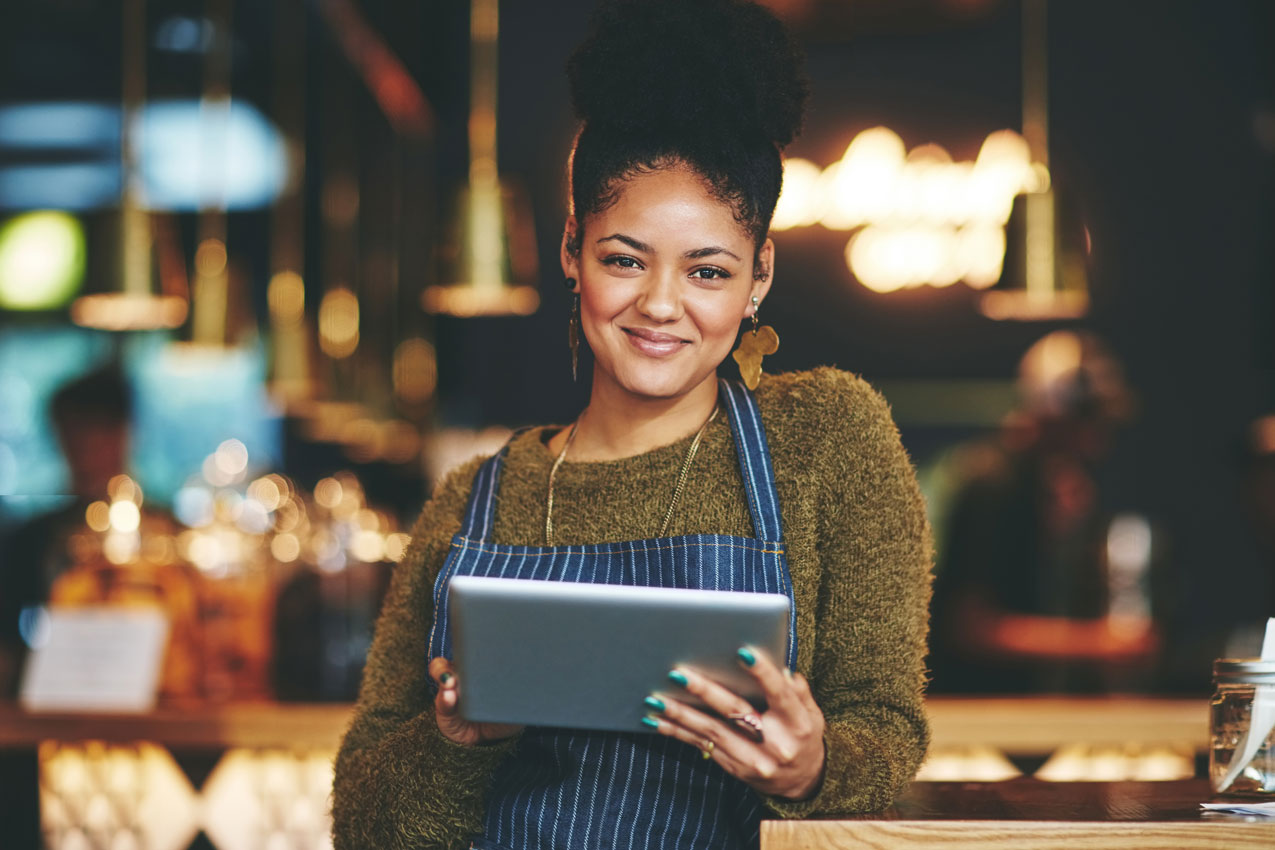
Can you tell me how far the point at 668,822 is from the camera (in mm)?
1440

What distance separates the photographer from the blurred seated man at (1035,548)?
485 centimetres

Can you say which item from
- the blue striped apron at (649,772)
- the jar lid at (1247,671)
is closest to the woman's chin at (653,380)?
the blue striped apron at (649,772)

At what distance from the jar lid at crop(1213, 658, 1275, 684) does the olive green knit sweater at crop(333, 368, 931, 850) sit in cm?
29

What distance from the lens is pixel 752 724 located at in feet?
3.88

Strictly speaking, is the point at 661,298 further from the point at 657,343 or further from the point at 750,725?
the point at 750,725

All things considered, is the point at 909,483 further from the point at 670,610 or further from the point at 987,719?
the point at 987,719

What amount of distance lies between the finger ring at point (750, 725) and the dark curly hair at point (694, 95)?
56 cm

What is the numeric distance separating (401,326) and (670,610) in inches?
250

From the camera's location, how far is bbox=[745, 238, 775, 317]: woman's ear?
155 centimetres

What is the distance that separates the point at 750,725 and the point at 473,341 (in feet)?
19.4

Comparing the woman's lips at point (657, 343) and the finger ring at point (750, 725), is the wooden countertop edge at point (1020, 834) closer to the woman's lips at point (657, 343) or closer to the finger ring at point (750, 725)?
the finger ring at point (750, 725)

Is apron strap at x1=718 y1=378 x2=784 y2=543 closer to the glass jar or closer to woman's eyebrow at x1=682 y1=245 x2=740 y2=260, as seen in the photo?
woman's eyebrow at x1=682 y1=245 x2=740 y2=260

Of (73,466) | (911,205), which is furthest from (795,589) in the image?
(911,205)

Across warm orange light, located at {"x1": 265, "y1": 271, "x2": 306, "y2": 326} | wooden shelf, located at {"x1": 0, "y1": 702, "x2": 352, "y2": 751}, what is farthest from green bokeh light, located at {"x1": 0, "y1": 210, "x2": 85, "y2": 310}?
wooden shelf, located at {"x1": 0, "y1": 702, "x2": 352, "y2": 751}
